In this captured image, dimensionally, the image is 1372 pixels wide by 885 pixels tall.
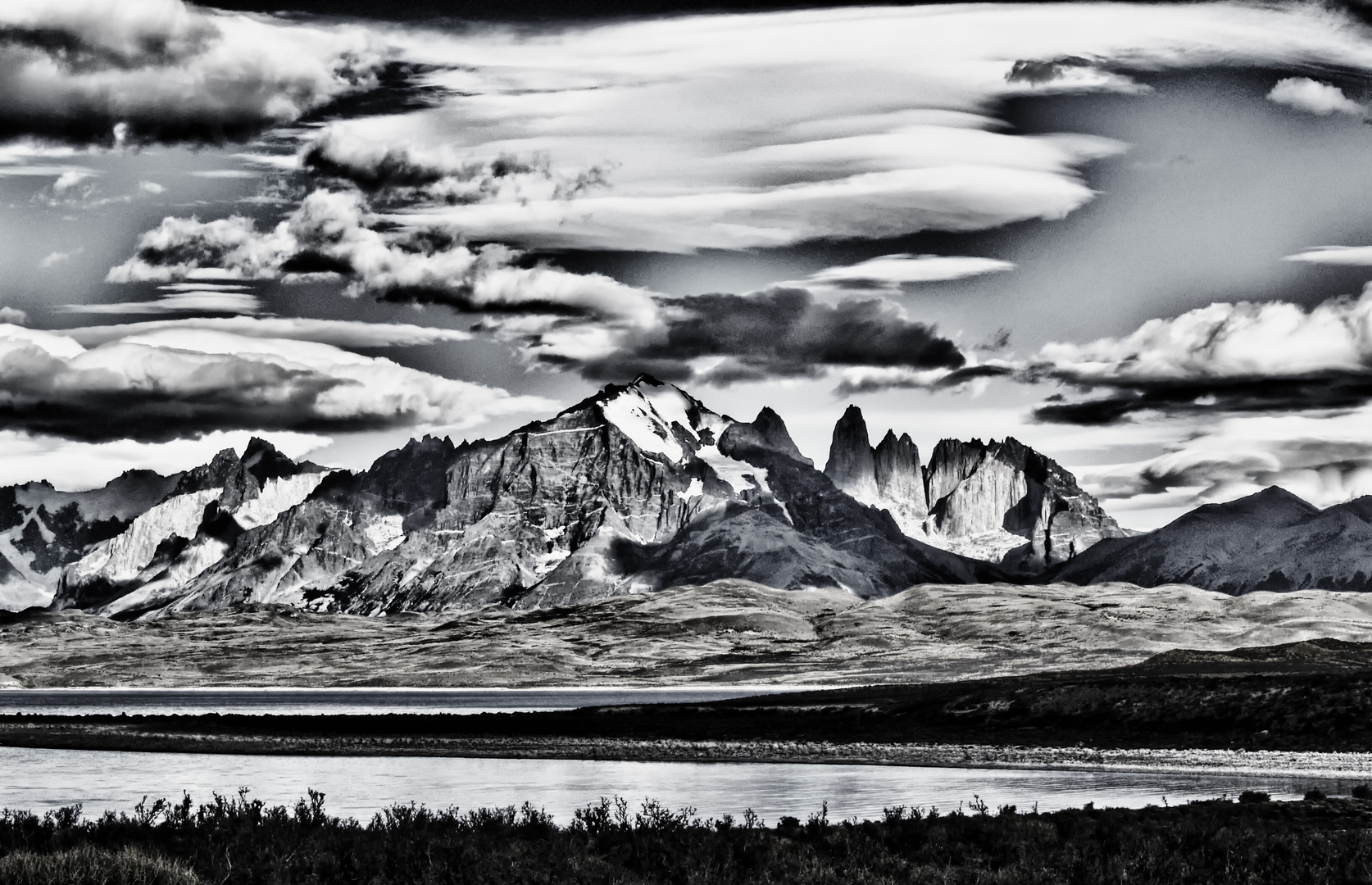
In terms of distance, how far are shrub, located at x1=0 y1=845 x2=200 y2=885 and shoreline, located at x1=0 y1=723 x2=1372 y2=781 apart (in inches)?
1950

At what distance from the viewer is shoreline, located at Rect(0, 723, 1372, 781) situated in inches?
2741

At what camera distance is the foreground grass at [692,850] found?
32062mm

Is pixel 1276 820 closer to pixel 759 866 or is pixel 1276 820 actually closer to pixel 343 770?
pixel 759 866

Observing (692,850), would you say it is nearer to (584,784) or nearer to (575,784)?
(584,784)

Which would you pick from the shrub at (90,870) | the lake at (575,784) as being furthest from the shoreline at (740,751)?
the shrub at (90,870)

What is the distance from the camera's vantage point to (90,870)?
90.2ft

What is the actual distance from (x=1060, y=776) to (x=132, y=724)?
285 ft

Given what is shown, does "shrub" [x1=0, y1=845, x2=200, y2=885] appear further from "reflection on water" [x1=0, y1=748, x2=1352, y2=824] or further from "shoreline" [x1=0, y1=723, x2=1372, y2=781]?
"shoreline" [x1=0, y1=723, x2=1372, y2=781]

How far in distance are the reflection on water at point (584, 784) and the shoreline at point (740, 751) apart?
8.93 feet

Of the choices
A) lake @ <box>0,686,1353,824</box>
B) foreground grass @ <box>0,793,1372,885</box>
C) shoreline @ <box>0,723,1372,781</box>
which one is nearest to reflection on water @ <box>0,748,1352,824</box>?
lake @ <box>0,686,1353,824</box>

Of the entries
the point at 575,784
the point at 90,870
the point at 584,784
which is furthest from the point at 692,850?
the point at 575,784

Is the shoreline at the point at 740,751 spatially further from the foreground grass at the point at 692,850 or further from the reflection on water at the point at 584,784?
the foreground grass at the point at 692,850

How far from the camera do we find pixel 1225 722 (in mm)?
83562

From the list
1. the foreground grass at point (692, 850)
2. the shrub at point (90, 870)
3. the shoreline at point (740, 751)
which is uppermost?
the shrub at point (90, 870)
